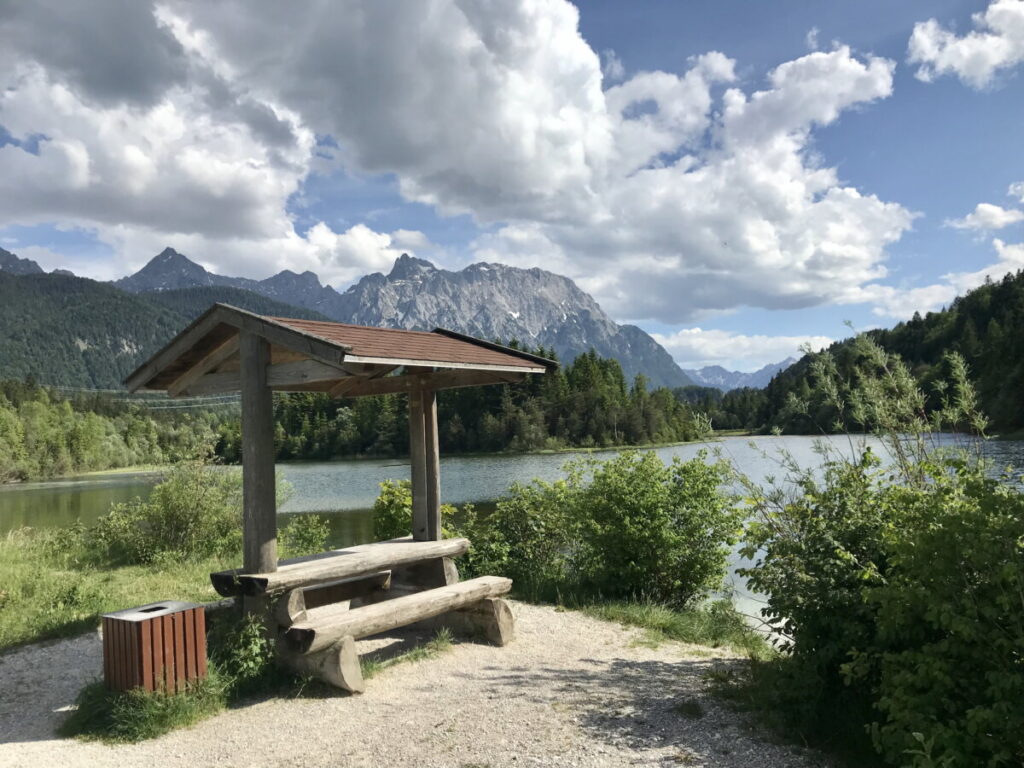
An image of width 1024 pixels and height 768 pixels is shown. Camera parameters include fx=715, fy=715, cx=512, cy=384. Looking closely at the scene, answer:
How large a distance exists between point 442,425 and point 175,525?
58.3 metres

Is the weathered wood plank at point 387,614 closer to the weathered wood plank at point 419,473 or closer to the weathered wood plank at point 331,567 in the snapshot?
the weathered wood plank at point 331,567

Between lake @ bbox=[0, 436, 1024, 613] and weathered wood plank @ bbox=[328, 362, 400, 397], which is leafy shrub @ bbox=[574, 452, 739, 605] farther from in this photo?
lake @ bbox=[0, 436, 1024, 613]

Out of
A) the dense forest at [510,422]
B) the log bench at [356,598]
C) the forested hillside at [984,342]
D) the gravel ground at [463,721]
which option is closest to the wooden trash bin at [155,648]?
the gravel ground at [463,721]

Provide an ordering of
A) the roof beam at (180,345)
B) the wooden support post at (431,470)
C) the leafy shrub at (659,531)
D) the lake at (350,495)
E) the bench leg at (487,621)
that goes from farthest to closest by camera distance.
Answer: the lake at (350,495) → the leafy shrub at (659,531) → the wooden support post at (431,470) → the bench leg at (487,621) → the roof beam at (180,345)

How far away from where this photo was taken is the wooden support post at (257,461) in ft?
19.8

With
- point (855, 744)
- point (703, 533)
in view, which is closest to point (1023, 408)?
point (703, 533)

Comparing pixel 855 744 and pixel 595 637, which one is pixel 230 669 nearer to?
pixel 595 637

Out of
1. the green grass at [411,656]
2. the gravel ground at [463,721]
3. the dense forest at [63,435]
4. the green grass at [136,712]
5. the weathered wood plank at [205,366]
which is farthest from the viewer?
the dense forest at [63,435]

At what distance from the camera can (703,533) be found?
9.17 meters

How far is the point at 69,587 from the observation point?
955 centimetres

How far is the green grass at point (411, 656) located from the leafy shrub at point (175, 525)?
7060 millimetres

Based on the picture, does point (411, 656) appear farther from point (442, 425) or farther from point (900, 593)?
point (442, 425)

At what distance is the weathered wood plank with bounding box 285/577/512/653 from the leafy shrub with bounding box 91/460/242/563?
24.5 feet

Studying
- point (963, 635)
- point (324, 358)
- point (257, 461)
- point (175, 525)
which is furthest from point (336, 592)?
point (175, 525)
